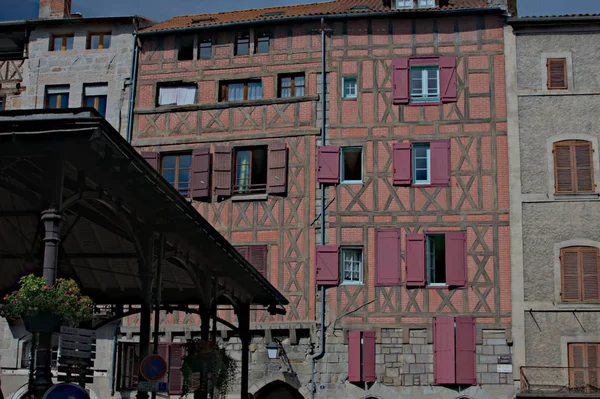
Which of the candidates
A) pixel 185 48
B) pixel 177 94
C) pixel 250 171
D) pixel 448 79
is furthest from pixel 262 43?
pixel 448 79

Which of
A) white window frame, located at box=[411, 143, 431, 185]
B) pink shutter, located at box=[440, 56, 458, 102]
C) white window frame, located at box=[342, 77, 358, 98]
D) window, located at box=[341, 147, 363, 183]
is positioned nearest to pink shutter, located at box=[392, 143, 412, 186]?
white window frame, located at box=[411, 143, 431, 185]

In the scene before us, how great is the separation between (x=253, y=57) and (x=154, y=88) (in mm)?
2889

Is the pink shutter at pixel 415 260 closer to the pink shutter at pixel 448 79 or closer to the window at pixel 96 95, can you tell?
the pink shutter at pixel 448 79

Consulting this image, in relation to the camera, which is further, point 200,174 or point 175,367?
point 200,174

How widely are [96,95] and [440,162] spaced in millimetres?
9923

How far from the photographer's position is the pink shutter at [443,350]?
2397cm

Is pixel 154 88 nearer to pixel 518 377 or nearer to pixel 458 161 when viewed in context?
pixel 458 161

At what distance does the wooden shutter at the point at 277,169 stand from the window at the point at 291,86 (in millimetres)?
1617

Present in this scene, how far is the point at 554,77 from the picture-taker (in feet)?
83.0

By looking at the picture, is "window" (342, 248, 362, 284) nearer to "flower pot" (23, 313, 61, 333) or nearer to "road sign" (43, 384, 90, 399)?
"flower pot" (23, 313, 61, 333)

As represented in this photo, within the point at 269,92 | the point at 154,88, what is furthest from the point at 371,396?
the point at 154,88

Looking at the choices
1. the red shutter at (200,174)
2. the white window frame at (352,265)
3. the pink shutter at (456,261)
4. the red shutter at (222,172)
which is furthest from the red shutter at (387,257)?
the red shutter at (200,174)

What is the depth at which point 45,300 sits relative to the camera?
894cm

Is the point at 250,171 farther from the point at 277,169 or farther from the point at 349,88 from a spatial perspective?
the point at 349,88
